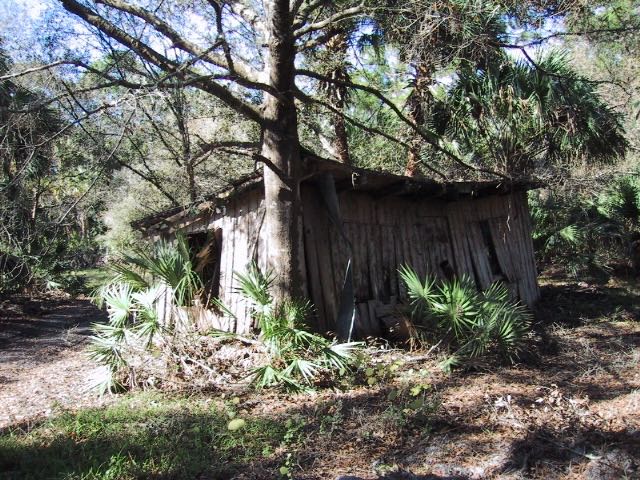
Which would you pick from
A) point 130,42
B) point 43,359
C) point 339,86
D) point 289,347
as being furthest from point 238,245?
Answer: point 339,86

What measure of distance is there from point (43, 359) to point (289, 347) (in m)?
5.61

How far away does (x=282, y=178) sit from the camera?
726 centimetres

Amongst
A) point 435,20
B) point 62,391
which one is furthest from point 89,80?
point 435,20

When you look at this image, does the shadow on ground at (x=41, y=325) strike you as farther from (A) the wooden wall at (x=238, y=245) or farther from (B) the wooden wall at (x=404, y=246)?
(B) the wooden wall at (x=404, y=246)

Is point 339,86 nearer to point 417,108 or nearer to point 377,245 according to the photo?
point 417,108

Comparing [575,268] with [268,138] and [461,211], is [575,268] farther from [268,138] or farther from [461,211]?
[268,138]

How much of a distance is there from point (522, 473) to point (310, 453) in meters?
1.71

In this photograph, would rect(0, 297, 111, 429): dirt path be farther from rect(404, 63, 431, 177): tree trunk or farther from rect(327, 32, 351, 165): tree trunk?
rect(404, 63, 431, 177): tree trunk

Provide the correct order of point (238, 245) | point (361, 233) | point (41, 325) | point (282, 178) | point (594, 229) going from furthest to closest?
point (594, 229)
point (41, 325)
point (361, 233)
point (238, 245)
point (282, 178)

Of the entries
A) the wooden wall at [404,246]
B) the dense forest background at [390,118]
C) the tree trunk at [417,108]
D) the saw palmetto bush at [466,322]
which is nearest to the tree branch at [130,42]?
the dense forest background at [390,118]

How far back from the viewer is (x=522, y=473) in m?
4.09

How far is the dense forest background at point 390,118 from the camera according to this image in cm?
738

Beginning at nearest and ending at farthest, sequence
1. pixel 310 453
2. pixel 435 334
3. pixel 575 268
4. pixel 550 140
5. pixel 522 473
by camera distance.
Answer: pixel 522 473 < pixel 310 453 < pixel 435 334 < pixel 550 140 < pixel 575 268

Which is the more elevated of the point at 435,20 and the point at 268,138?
the point at 435,20
